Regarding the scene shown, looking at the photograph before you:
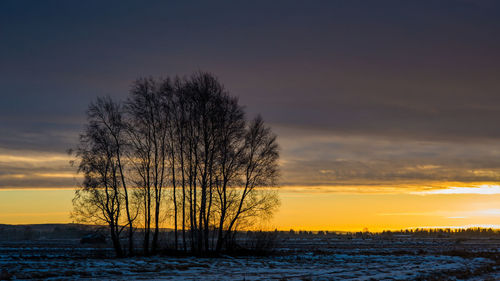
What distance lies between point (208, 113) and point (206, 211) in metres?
10.1

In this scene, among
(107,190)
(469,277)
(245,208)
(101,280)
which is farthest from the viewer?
(245,208)

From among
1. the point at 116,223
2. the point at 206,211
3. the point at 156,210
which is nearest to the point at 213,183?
the point at 206,211

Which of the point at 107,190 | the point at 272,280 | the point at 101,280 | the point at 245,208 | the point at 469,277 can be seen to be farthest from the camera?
the point at 245,208

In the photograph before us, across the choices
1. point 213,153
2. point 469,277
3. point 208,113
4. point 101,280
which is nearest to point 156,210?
point 213,153

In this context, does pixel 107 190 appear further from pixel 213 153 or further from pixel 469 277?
pixel 469 277

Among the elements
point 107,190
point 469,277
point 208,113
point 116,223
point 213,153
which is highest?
point 208,113

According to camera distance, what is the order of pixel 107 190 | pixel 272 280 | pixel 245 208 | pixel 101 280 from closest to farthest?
pixel 101 280 < pixel 272 280 < pixel 107 190 < pixel 245 208

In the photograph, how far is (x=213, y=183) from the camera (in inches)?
1930

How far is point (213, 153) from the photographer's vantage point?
49.1 m

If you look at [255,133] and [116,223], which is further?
[255,133]

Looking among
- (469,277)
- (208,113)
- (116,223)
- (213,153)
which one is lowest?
(469,277)

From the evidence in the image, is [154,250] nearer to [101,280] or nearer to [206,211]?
[206,211]

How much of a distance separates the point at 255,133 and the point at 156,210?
13046mm

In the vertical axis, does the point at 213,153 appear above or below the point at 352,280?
above
